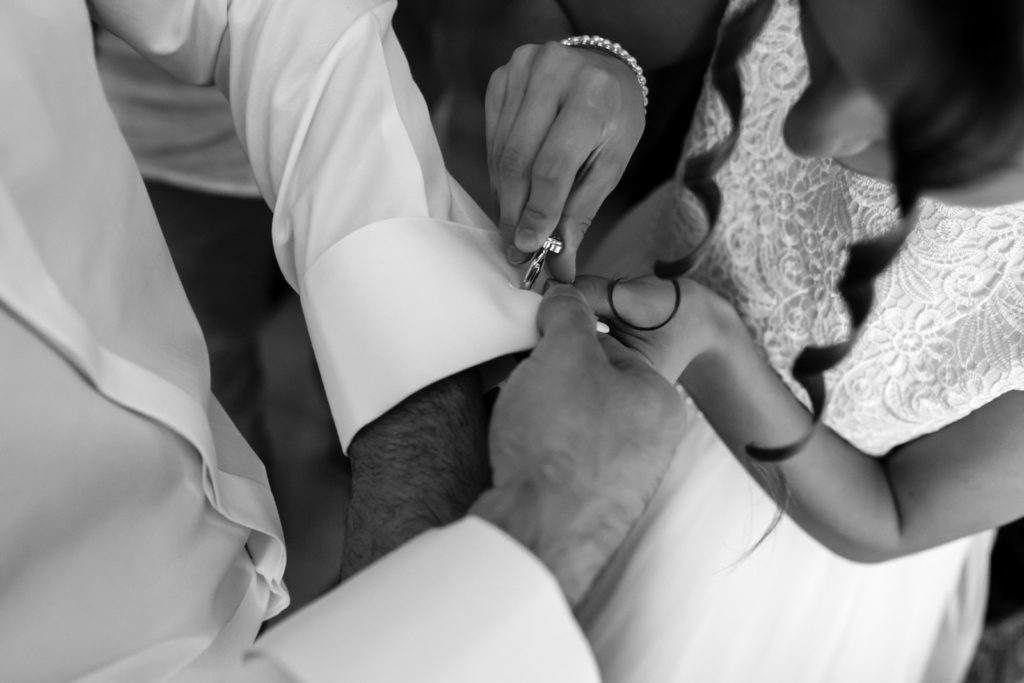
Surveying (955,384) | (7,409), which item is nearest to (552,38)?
(955,384)

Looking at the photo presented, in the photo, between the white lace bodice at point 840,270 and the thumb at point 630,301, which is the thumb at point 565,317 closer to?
the thumb at point 630,301

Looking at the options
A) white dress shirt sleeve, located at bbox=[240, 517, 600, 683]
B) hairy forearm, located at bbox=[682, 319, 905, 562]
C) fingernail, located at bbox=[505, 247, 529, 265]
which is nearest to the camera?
white dress shirt sleeve, located at bbox=[240, 517, 600, 683]

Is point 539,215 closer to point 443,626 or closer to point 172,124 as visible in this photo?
point 443,626

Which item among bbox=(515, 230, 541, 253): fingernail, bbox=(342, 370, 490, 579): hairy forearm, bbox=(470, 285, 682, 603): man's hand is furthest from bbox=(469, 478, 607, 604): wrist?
bbox=(515, 230, 541, 253): fingernail

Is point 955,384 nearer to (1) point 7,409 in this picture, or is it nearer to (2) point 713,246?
(2) point 713,246

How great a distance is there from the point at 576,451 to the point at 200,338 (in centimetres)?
37

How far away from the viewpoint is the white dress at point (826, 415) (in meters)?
0.76

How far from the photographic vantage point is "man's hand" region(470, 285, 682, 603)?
0.48 m

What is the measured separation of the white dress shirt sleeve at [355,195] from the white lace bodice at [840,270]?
35cm

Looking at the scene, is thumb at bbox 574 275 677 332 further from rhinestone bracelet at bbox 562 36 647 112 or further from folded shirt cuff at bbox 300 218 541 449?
rhinestone bracelet at bbox 562 36 647 112

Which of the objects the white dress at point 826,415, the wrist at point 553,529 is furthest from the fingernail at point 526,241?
the white dress at point 826,415

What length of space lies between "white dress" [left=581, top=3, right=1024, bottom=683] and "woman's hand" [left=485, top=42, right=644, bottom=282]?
20cm

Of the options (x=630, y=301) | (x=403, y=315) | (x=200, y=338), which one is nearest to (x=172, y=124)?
(x=200, y=338)

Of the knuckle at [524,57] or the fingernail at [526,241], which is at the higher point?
the knuckle at [524,57]
